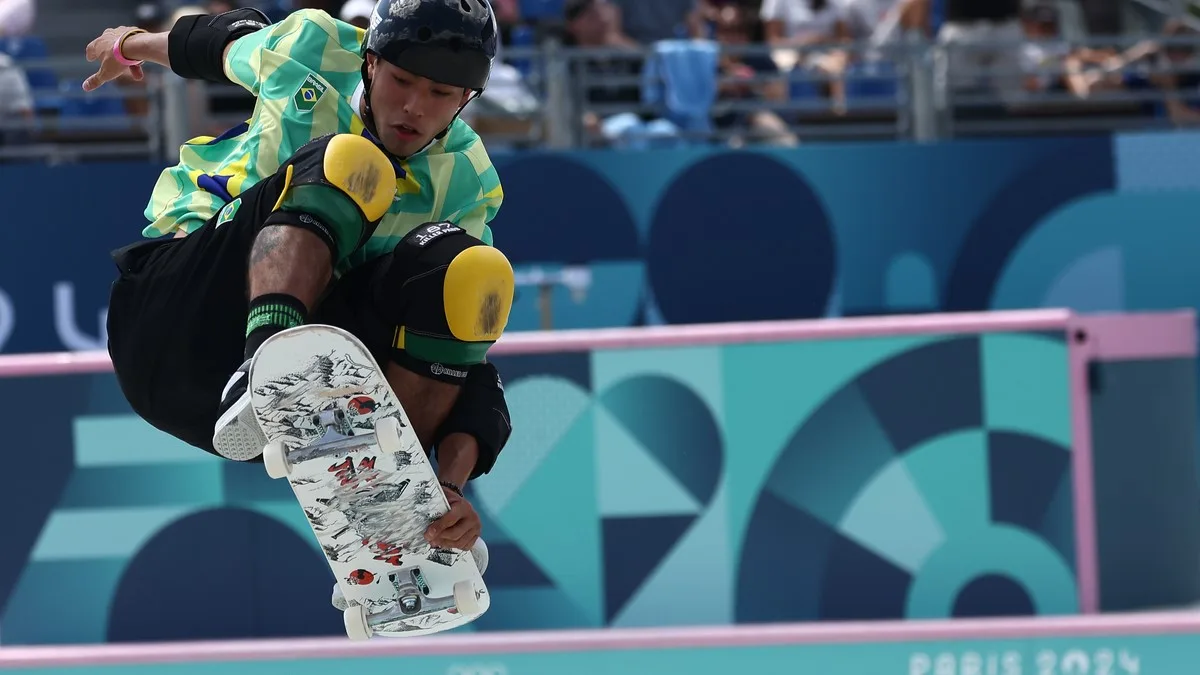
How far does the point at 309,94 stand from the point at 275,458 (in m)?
0.96

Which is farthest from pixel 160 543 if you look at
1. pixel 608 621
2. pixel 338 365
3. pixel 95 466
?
pixel 338 365

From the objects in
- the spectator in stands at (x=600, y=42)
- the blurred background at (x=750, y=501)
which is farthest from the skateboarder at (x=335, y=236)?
the spectator in stands at (x=600, y=42)

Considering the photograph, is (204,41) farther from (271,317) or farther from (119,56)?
(271,317)

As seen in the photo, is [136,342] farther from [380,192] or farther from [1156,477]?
[1156,477]

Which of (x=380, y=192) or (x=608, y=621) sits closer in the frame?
(x=380, y=192)

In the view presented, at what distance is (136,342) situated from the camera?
3.98 m

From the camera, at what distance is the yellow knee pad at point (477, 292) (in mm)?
3738

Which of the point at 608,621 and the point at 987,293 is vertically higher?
the point at 987,293

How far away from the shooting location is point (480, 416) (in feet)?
13.2

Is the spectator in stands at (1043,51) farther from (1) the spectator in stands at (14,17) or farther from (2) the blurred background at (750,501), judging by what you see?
(1) the spectator in stands at (14,17)

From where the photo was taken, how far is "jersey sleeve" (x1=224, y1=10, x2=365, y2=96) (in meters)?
4.07

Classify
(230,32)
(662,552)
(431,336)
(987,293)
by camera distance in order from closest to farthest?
(431,336)
(230,32)
(662,552)
(987,293)

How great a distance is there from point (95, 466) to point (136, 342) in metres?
3.15

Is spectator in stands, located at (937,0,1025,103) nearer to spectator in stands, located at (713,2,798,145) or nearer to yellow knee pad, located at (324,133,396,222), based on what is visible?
spectator in stands, located at (713,2,798,145)
